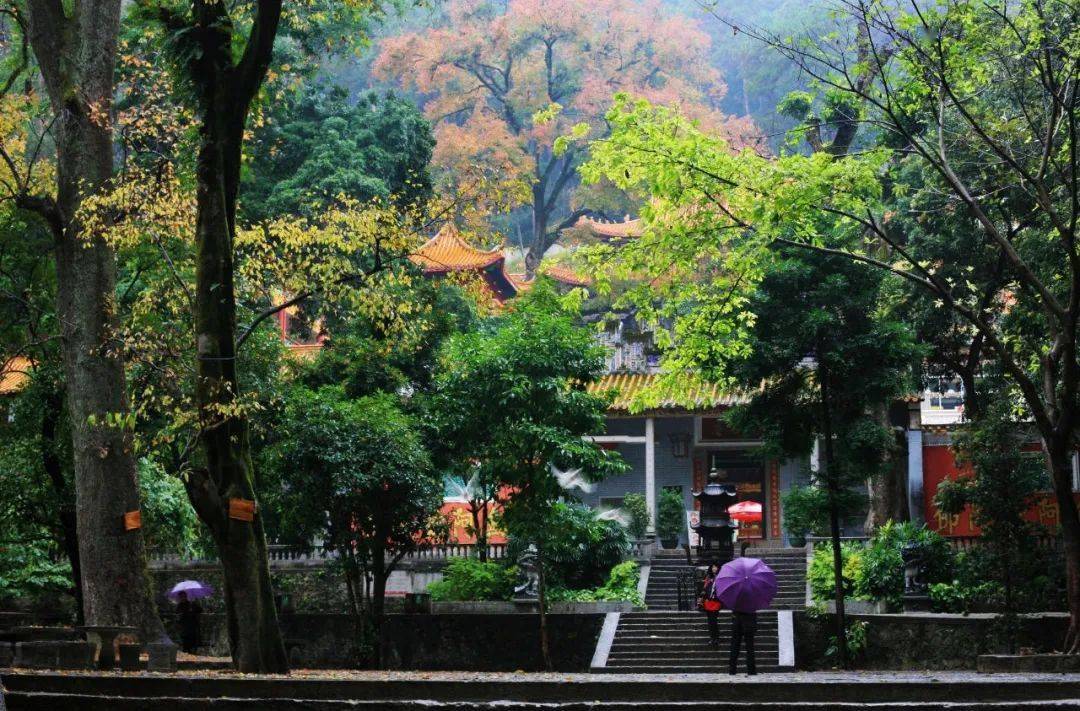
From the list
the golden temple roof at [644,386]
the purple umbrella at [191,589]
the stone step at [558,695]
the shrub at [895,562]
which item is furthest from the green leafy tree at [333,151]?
the stone step at [558,695]

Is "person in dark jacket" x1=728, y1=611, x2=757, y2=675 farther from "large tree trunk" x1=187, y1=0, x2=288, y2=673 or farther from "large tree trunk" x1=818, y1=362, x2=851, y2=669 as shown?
"large tree trunk" x1=187, y1=0, x2=288, y2=673

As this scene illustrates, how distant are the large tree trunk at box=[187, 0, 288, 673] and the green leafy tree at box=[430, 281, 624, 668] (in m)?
8.93

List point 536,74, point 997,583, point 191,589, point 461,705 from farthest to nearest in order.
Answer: point 536,74 → point 191,589 → point 997,583 → point 461,705

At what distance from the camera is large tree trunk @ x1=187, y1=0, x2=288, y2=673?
39.5 ft

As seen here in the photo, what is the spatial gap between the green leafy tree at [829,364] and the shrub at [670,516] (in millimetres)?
6952

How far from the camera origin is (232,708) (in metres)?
7.96

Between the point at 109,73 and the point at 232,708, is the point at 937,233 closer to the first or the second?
the point at 109,73

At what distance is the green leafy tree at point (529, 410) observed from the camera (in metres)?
21.0

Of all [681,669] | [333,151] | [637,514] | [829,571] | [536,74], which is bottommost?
[681,669]

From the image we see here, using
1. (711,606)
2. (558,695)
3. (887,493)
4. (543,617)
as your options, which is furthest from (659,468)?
(558,695)

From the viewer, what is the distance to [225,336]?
12227 millimetres

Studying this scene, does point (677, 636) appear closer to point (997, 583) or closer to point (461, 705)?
point (997, 583)

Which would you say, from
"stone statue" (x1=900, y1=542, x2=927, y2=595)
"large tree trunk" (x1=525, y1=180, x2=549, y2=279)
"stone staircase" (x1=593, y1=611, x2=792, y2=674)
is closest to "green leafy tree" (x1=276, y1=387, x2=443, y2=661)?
"stone staircase" (x1=593, y1=611, x2=792, y2=674)

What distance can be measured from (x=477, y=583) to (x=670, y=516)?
5.81m
